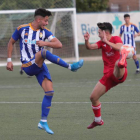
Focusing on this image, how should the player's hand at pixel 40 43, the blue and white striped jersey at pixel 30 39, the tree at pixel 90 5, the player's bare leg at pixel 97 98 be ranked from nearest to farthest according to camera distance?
the player's hand at pixel 40 43, the player's bare leg at pixel 97 98, the blue and white striped jersey at pixel 30 39, the tree at pixel 90 5

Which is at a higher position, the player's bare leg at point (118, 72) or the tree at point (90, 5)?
the player's bare leg at point (118, 72)

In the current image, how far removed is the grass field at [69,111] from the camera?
6.81 meters

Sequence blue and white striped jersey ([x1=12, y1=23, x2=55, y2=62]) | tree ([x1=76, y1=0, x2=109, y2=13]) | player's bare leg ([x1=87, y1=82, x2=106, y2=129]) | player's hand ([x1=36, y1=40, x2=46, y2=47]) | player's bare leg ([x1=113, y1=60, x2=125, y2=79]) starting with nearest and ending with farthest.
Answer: player's bare leg ([x1=113, y1=60, x2=125, y2=79]), player's hand ([x1=36, y1=40, x2=46, y2=47]), player's bare leg ([x1=87, y1=82, x2=106, y2=129]), blue and white striped jersey ([x1=12, y1=23, x2=55, y2=62]), tree ([x1=76, y1=0, x2=109, y2=13])

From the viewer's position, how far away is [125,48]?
6445 mm

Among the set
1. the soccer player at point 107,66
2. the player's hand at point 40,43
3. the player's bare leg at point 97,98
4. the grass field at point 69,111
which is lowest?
the grass field at point 69,111

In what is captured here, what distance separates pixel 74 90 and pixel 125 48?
520cm

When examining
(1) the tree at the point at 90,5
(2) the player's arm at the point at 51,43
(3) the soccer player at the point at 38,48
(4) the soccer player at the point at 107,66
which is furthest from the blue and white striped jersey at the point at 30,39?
(1) the tree at the point at 90,5

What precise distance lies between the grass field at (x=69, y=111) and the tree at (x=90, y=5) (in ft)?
41.4

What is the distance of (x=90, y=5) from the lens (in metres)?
26.6

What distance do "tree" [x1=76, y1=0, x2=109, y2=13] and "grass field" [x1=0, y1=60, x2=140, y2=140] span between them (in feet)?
41.4

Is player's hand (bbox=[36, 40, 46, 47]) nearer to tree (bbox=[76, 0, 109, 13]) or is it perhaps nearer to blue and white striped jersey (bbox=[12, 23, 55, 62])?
blue and white striped jersey (bbox=[12, 23, 55, 62])

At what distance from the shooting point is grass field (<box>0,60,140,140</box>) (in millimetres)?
6809

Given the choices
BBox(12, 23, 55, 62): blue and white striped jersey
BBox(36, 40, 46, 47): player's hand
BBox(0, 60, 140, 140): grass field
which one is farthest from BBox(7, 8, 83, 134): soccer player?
BBox(0, 60, 140, 140): grass field

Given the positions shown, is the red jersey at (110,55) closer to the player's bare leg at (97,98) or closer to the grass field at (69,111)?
the player's bare leg at (97,98)
